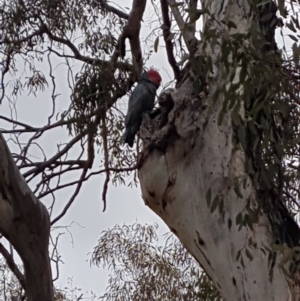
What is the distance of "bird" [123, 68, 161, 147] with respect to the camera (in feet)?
10.9

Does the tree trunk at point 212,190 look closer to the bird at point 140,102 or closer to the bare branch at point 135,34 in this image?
the bird at point 140,102

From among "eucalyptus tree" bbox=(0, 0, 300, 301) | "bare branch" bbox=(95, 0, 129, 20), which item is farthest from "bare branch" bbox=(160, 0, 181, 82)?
"bare branch" bbox=(95, 0, 129, 20)

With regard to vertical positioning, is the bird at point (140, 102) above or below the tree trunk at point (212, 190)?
above

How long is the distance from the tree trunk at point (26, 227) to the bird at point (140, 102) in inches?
21.9

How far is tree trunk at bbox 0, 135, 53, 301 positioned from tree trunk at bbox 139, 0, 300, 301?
566 mm

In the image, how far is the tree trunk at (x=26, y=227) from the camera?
3.04 meters

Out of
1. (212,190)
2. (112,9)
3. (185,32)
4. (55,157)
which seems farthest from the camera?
(112,9)

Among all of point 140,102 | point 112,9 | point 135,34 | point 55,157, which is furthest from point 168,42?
point 112,9

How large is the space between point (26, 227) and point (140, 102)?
0.84m

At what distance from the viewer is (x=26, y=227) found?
309 centimetres

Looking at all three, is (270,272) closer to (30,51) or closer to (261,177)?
(261,177)

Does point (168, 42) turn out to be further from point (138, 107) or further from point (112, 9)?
point (112, 9)

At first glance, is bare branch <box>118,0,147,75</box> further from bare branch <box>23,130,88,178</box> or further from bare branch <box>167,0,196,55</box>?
bare branch <box>23,130,88,178</box>

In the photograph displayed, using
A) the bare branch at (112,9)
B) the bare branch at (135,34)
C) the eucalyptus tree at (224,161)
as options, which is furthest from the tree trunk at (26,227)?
the bare branch at (112,9)
